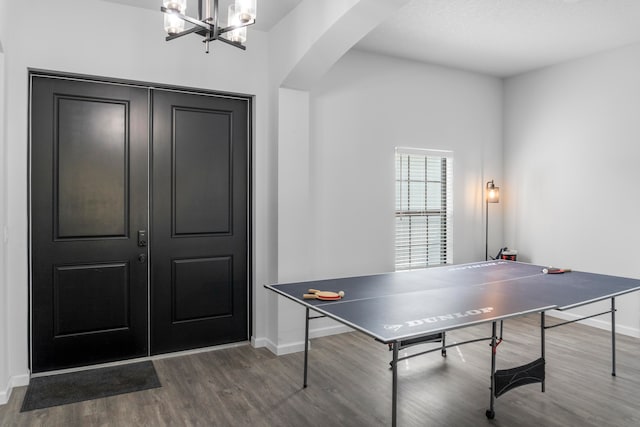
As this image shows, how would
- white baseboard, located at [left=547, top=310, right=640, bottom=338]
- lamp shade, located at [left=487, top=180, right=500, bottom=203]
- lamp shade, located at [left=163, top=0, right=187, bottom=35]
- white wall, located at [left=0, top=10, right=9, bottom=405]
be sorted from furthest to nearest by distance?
lamp shade, located at [left=487, top=180, right=500, bottom=203]
white baseboard, located at [left=547, top=310, right=640, bottom=338]
white wall, located at [left=0, top=10, right=9, bottom=405]
lamp shade, located at [left=163, top=0, right=187, bottom=35]

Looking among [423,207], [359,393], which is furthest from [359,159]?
[359,393]

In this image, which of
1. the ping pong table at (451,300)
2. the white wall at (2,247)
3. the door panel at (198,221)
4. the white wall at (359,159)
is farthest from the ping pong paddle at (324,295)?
the white wall at (2,247)

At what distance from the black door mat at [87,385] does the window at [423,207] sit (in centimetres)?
291

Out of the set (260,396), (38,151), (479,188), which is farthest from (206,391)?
(479,188)

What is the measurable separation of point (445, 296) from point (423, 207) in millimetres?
2585

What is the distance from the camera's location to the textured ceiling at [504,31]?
3754mm

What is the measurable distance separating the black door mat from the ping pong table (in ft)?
4.13

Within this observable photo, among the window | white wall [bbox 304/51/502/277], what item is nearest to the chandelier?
white wall [bbox 304/51/502/277]

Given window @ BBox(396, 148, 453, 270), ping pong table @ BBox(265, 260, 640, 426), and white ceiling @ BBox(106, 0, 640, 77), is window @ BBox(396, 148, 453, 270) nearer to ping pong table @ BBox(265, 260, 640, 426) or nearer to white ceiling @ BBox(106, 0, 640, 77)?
white ceiling @ BBox(106, 0, 640, 77)

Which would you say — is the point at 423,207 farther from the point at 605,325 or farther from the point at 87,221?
the point at 87,221

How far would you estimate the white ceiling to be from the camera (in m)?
3.72

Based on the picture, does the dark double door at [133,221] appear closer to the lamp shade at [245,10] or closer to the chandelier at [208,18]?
the chandelier at [208,18]

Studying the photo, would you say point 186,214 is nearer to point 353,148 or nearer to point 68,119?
point 68,119

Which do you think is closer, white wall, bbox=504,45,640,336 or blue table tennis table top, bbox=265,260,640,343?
blue table tennis table top, bbox=265,260,640,343
